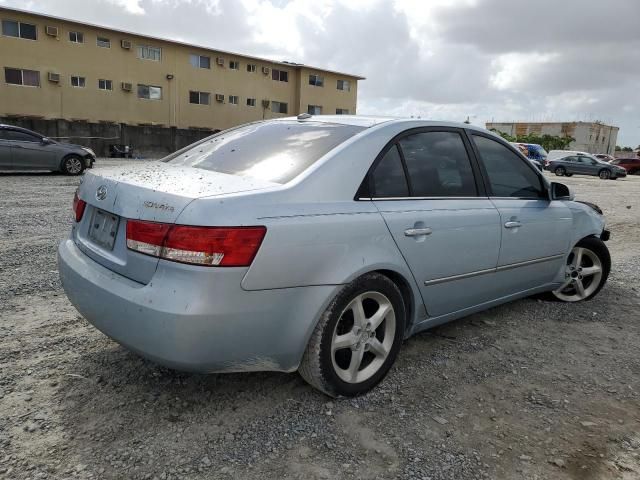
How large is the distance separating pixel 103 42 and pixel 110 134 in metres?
6.82

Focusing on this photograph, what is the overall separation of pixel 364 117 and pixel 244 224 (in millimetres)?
1486

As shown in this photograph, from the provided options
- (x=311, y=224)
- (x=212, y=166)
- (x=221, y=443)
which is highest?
(x=212, y=166)

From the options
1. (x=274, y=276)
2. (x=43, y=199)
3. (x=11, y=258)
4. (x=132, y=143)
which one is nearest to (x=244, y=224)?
(x=274, y=276)

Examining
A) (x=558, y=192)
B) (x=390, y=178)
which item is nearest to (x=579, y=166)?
(x=558, y=192)

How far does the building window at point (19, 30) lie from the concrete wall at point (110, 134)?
5.36 metres

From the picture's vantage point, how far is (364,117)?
3.34 m

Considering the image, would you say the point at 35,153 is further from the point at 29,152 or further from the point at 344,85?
the point at 344,85

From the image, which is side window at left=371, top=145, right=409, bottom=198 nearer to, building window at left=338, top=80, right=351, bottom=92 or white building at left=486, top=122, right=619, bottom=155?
building window at left=338, top=80, right=351, bottom=92

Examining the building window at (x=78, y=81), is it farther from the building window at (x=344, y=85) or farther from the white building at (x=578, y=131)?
the white building at (x=578, y=131)

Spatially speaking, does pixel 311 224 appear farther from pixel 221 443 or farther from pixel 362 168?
pixel 221 443

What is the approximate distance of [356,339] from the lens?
9.08 feet

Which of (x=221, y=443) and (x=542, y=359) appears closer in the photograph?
(x=221, y=443)

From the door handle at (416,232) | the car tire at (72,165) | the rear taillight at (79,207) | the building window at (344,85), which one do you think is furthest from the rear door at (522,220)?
the building window at (344,85)

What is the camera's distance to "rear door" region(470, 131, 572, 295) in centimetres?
361
